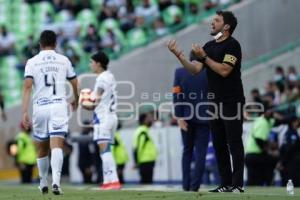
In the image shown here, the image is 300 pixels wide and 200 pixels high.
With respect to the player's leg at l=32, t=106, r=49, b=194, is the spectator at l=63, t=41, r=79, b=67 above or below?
above

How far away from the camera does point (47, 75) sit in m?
14.9

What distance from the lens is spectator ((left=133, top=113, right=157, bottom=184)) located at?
82.9 ft

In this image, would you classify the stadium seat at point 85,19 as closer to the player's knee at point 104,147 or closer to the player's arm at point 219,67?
the player's knee at point 104,147

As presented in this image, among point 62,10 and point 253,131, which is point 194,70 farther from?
point 62,10

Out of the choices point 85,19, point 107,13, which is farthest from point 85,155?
point 85,19

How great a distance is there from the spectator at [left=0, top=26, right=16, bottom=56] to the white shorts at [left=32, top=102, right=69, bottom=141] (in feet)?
66.7

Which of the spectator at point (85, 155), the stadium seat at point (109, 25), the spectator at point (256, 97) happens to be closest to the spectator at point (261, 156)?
the spectator at point (256, 97)

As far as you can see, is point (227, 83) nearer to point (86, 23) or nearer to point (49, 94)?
point (49, 94)

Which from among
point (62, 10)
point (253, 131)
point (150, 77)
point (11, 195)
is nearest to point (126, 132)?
point (150, 77)

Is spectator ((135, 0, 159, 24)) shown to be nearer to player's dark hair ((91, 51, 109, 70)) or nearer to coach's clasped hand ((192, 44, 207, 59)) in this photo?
player's dark hair ((91, 51, 109, 70))

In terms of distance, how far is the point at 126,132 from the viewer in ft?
91.4

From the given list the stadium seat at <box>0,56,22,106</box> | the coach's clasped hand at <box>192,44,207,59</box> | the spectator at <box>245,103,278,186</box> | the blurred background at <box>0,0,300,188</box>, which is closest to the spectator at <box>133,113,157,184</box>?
the blurred background at <box>0,0,300,188</box>

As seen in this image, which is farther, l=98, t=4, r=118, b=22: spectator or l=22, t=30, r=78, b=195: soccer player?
l=98, t=4, r=118, b=22: spectator

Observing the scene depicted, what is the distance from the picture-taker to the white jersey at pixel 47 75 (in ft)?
48.7
